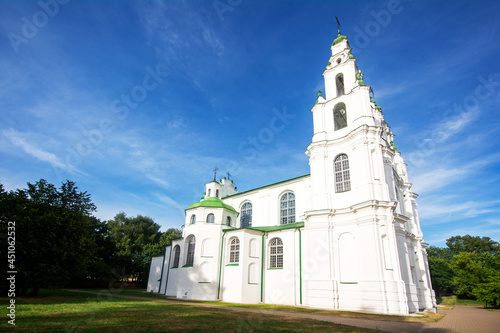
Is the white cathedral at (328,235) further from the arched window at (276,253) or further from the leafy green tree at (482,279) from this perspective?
the leafy green tree at (482,279)

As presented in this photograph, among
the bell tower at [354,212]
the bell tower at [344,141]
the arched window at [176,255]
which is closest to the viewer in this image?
the bell tower at [354,212]

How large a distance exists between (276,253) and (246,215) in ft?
25.2

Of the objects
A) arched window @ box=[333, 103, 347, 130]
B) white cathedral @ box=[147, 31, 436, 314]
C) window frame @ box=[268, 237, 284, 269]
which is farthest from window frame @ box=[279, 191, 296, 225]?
arched window @ box=[333, 103, 347, 130]

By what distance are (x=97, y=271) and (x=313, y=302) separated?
30620 millimetres

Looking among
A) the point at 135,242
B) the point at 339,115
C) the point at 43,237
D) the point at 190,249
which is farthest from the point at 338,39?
the point at 135,242

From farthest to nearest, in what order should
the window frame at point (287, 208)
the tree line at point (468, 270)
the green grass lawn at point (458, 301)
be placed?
the green grass lawn at point (458, 301)
the window frame at point (287, 208)
the tree line at point (468, 270)

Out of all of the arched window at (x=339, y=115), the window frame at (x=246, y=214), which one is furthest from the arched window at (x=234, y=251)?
the arched window at (x=339, y=115)

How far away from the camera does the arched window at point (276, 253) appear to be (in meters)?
24.0

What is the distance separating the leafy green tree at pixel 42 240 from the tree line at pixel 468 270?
34297 millimetres

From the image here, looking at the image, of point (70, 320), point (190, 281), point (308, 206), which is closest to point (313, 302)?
point (308, 206)

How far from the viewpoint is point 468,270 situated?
30.8 meters

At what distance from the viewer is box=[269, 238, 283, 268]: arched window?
24.0 meters

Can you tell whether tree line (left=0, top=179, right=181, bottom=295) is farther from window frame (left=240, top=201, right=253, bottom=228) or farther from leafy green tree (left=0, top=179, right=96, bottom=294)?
window frame (left=240, top=201, right=253, bottom=228)

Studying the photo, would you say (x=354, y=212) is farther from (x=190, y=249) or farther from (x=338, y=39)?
(x=338, y=39)
